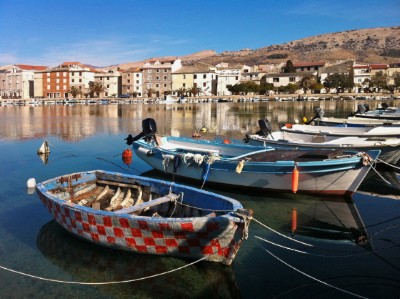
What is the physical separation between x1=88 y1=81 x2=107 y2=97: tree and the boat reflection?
10932cm

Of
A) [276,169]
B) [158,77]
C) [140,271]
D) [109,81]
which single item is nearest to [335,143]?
[276,169]

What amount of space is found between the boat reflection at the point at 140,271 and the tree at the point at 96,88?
109 m

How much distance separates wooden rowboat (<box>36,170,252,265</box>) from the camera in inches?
290

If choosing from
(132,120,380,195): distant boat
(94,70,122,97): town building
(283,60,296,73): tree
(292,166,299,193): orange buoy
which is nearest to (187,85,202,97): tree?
(94,70,122,97): town building

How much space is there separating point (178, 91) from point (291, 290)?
10807cm

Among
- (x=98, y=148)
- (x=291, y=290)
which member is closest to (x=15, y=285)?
(x=291, y=290)

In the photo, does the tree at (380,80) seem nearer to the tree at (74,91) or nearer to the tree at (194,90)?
the tree at (194,90)

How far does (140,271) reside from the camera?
26.0 ft

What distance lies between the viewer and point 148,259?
830cm

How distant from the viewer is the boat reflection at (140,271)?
7.27 metres

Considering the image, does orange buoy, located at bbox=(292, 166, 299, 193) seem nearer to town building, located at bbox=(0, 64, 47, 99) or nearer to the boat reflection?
the boat reflection

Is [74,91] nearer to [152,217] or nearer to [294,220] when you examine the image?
[294,220]

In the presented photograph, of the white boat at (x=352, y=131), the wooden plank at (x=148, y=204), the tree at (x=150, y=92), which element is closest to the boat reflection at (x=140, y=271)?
the wooden plank at (x=148, y=204)

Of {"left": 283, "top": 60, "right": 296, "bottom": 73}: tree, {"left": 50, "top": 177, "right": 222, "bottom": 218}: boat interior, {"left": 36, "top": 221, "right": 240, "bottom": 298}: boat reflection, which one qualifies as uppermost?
{"left": 283, "top": 60, "right": 296, "bottom": 73}: tree
